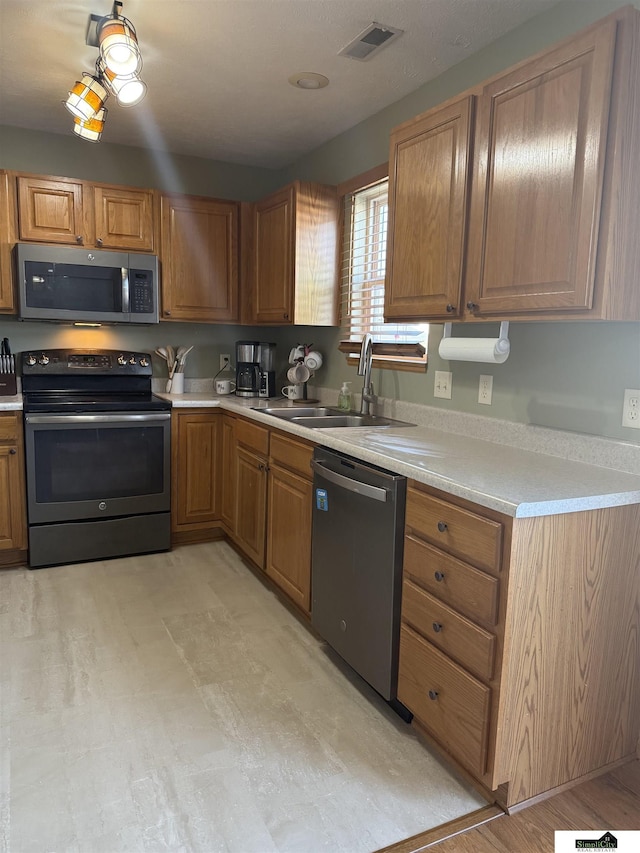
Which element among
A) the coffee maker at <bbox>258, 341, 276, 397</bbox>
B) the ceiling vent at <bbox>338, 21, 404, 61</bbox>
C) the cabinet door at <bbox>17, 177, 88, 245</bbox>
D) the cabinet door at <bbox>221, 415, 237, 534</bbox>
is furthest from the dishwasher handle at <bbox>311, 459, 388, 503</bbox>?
the cabinet door at <bbox>17, 177, 88, 245</bbox>

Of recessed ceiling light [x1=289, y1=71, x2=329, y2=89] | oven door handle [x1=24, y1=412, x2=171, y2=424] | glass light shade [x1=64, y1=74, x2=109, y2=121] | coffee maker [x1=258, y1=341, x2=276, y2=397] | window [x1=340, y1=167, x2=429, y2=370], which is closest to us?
glass light shade [x1=64, y1=74, x2=109, y2=121]

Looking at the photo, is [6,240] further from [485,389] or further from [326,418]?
[485,389]

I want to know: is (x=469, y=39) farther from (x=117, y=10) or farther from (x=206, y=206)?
(x=206, y=206)

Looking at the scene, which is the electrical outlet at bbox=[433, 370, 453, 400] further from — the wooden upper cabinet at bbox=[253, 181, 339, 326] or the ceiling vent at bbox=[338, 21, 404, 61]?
the ceiling vent at bbox=[338, 21, 404, 61]

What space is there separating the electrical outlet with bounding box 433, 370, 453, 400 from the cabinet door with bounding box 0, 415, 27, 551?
84.6 inches

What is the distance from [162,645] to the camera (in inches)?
98.7

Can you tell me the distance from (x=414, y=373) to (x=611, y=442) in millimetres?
1126

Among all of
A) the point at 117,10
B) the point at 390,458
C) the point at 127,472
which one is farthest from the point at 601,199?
the point at 127,472

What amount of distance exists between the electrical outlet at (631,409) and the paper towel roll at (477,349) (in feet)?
1.46

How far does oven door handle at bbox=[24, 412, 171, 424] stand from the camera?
10.5 ft

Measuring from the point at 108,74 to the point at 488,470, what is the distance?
1.96 m

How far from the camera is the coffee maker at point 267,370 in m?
3.93

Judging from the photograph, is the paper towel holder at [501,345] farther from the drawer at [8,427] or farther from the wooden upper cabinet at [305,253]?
the drawer at [8,427]

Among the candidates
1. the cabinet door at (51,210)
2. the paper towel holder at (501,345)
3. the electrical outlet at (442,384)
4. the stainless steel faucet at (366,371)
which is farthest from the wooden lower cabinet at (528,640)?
the cabinet door at (51,210)
